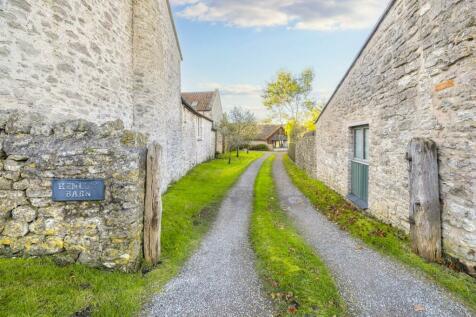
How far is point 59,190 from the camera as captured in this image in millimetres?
3922

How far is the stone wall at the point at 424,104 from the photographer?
3.98 m

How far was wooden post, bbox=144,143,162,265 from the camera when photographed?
4.42 m

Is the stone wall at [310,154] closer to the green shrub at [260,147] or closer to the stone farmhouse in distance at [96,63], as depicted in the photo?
the stone farmhouse in distance at [96,63]

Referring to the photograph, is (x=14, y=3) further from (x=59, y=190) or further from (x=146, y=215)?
(x=146, y=215)

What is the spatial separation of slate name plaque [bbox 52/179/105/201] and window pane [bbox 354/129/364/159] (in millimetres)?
7903

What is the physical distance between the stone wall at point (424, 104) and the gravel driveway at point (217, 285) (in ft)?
11.6

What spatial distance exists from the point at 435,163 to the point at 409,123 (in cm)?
127

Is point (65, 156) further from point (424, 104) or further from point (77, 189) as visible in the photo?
point (424, 104)

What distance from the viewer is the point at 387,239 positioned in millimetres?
5398

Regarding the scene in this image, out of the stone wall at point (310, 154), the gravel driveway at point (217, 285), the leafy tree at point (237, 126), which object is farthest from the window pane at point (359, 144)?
→ the leafy tree at point (237, 126)

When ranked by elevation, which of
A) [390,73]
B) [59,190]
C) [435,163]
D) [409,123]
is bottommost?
[59,190]

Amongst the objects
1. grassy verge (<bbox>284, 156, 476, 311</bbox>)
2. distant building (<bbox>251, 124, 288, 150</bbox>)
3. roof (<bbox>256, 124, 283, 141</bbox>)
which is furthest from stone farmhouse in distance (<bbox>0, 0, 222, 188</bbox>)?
distant building (<bbox>251, 124, 288, 150</bbox>)

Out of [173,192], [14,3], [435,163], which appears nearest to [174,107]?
[173,192]

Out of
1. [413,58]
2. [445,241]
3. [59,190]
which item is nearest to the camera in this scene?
[59,190]
